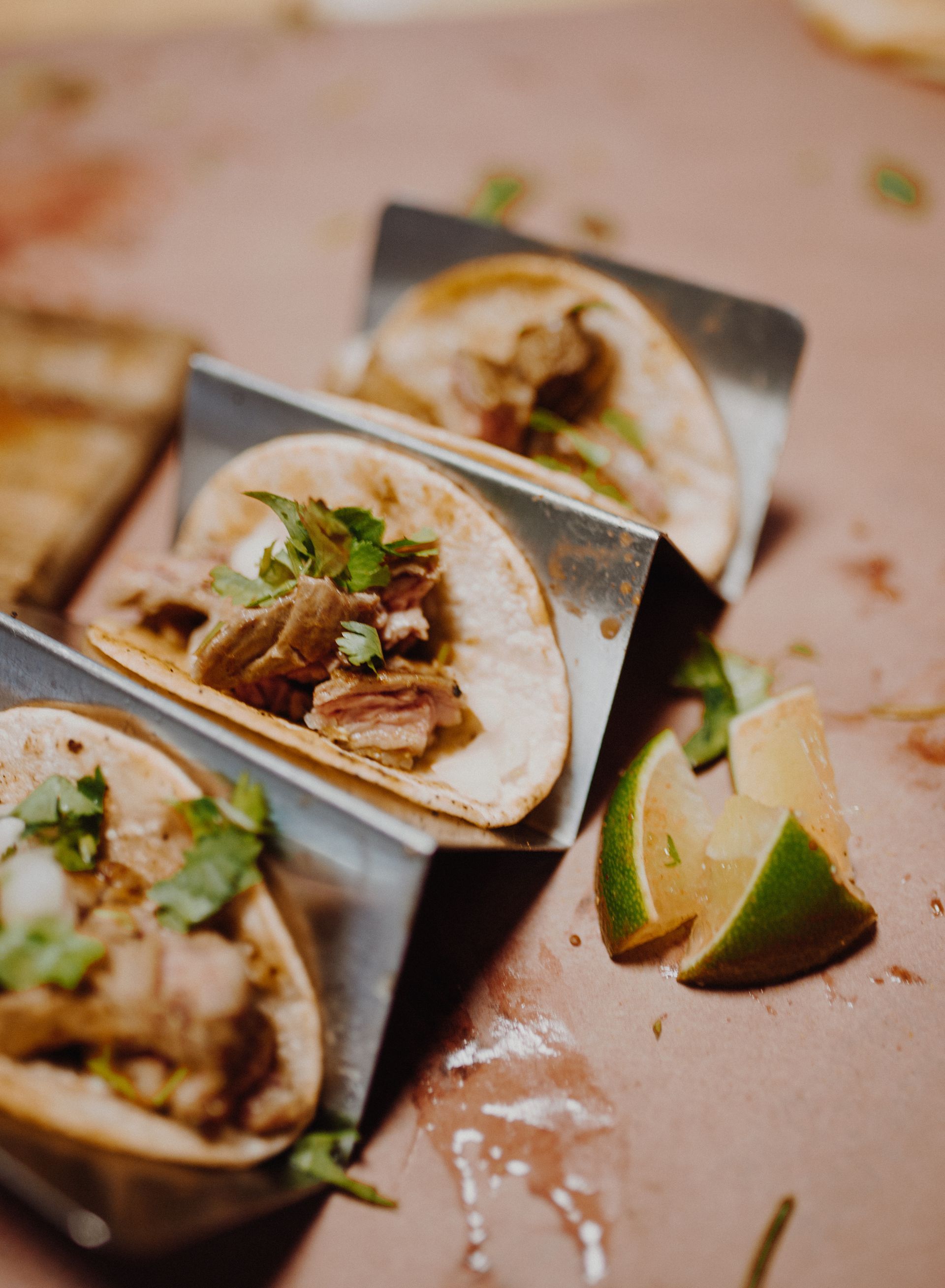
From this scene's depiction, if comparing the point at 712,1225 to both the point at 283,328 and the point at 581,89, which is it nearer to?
the point at 283,328

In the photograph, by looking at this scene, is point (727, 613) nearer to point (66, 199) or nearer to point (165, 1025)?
point (165, 1025)

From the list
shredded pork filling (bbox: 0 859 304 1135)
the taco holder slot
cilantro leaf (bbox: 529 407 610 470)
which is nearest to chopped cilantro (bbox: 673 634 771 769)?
the taco holder slot

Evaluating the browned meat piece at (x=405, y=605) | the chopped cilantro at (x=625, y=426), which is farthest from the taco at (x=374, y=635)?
the chopped cilantro at (x=625, y=426)

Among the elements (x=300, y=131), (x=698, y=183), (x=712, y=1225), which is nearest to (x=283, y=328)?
(x=300, y=131)

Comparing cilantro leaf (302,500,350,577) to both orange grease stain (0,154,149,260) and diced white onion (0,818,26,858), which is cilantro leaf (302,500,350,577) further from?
orange grease stain (0,154,149,260)

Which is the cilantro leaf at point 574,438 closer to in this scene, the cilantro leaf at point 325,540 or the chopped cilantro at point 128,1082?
the cilantro leaf at point 325,540
